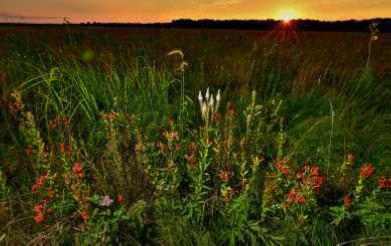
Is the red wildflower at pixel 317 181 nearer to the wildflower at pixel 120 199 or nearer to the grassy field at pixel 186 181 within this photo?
the grassy field at pixel 186 181

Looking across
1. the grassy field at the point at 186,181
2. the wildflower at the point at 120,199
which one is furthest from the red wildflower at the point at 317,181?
the wildflower at the point at 120,199

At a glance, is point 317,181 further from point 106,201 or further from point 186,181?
point 106,201

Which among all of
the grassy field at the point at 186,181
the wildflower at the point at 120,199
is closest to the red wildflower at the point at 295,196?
the grassy field at the point at 186,181

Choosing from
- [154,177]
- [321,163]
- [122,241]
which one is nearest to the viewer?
[122,241]

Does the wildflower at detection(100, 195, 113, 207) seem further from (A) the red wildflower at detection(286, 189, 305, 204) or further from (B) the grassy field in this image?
(A) the red wildflower at detection(286, 189, 305, 204)

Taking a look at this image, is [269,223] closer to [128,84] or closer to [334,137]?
[334,137]

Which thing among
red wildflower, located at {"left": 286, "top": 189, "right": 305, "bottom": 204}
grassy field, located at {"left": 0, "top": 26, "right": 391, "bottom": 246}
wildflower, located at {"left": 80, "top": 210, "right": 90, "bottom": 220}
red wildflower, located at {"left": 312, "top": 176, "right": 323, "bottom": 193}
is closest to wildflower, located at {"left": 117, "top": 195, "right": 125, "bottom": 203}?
grassy field, located at {"left": 0, "top": 26, "right": 391, "bottom": 246}

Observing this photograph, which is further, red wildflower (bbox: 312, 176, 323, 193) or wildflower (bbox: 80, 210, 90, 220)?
red wildflower (bbox: 312, 176, 323, 193)

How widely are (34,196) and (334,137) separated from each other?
2.22 meters

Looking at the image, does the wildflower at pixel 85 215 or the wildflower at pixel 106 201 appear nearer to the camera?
the wildflower at pixel 85 215

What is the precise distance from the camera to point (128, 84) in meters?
3.66

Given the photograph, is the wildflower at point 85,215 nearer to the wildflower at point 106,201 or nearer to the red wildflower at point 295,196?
the wildflower at point 106,201

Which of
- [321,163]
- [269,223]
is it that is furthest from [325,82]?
[269,223]

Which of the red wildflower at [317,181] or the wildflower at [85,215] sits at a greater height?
the red wildflower at [317,181]
